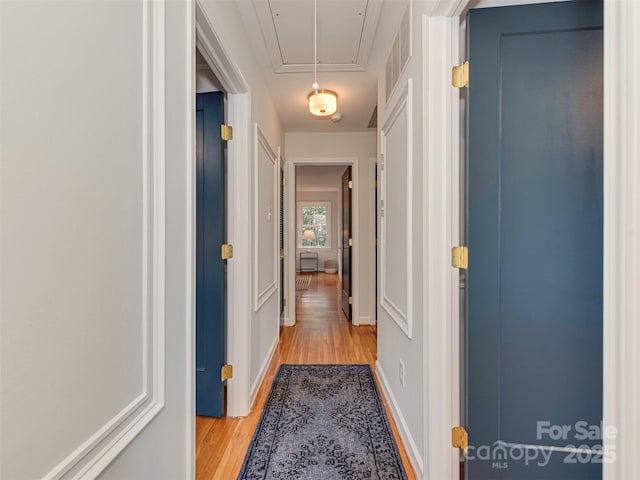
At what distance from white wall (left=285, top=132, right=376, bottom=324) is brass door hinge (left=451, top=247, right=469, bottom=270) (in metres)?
2.89

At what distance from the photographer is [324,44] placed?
2.33 metres

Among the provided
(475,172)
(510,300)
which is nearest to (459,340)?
(510,300)

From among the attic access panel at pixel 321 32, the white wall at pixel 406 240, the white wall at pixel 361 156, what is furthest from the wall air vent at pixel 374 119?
the white wall at pixel 406 240

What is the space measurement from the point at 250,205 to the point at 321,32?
1262 millimetres

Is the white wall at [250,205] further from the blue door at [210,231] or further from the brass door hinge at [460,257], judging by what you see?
the brass door hinge at [460,257]

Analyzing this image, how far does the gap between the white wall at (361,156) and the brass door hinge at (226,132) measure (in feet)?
7.52

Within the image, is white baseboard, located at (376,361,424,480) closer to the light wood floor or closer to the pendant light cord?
the light wood floor

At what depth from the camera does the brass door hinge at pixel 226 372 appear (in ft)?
6.73

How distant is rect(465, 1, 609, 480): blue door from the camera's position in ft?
4.27

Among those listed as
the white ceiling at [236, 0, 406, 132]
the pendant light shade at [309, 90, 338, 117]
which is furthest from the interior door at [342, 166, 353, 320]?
the pendant light shade at [309, 90, 338, 117]

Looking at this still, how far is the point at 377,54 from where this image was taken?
95.6 inches

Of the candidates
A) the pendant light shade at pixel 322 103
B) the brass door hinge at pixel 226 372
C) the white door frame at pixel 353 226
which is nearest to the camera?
the brass door hinge at pixel 226 372

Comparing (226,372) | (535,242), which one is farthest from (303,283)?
(535,242)

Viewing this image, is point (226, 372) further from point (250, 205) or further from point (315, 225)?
point (315, 225)
